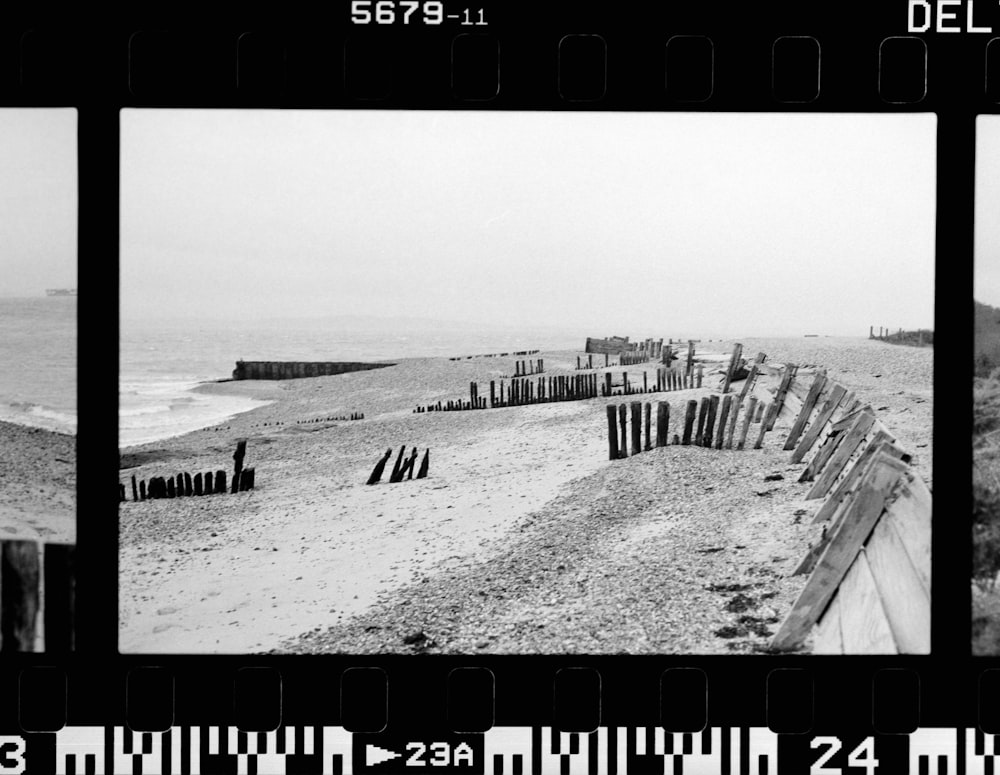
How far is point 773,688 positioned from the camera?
2.58 m

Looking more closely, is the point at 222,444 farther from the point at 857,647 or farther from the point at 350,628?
the point at 857,647

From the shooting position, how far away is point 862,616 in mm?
3021

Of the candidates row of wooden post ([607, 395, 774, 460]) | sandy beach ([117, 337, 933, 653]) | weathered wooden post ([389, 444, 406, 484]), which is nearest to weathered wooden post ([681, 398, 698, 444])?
row of wooden post ([607, 395, 774, 460])

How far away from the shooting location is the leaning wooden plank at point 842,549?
10.1 ft

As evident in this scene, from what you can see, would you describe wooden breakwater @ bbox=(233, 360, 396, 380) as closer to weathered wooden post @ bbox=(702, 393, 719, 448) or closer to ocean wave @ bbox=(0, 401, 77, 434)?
ocean wave @ bbox=(0, 401, 77, 434)

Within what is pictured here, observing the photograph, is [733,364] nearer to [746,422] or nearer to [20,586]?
[746,422]

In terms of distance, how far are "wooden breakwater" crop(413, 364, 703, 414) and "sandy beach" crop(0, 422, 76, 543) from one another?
299cm

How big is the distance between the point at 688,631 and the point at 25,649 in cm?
314

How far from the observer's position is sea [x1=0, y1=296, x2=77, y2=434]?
4.24 metres

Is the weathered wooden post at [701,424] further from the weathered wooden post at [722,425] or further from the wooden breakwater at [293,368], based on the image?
the wooden breakwater at [293,368]

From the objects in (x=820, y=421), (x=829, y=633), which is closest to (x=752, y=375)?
(x=820, y=421)

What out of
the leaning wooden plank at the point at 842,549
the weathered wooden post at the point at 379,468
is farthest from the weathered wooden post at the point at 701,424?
the weathered wooden post at the point at 379,468

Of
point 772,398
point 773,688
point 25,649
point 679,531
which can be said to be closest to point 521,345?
point 679,531

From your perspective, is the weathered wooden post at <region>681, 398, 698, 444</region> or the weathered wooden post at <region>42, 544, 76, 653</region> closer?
the weathered wooden post at <region>42, 544, 76, 653</region>
